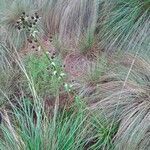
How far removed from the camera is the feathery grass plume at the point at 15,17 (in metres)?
4.18

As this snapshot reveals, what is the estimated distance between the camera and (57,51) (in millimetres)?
3850

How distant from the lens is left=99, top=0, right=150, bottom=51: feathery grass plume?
3.39 metres

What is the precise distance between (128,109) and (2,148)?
0.85 meters

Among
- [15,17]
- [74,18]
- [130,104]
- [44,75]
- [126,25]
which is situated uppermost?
[15,17]

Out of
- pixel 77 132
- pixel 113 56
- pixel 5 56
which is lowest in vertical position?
pixel 77 132

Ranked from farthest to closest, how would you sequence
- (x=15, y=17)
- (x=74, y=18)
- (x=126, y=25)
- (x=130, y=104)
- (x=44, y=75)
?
1. (x=15, y=17)
2. (x=74, y=18)
3. (x=126, y=25)
4. (x=44, y=75)
5. (x=130, y=104)

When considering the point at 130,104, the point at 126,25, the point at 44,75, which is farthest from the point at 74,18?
the point at 130,104

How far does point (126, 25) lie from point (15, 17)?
1.38 meters

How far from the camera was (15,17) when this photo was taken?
434cm

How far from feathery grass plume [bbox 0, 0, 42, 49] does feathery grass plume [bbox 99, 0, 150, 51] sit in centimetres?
92

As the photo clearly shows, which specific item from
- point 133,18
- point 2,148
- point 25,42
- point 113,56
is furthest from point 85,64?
point 2,148

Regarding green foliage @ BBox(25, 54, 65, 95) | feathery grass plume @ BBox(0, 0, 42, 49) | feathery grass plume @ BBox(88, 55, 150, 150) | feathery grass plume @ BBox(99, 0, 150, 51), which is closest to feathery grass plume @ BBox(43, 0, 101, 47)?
feathery grass plume @ BBox(99, 0, 150, 51)

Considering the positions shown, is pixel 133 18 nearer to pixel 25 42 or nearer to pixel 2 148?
pixel 25 42

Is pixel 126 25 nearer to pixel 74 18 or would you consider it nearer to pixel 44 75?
pixel 74 18
